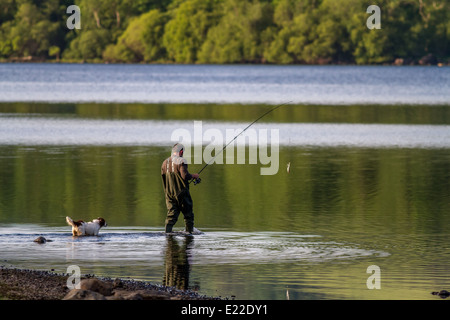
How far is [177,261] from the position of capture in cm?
1298

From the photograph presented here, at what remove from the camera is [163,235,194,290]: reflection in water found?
11820mm

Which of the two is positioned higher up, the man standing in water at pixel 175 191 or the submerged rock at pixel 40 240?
the man standing in water at pixel 175 191

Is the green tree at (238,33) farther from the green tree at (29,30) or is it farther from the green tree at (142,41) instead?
the green tree at (29,30)

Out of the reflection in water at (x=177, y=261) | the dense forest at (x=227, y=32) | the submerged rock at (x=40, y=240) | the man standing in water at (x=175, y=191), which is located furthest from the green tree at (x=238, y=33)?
the submerged rock at (x=40, y=240)

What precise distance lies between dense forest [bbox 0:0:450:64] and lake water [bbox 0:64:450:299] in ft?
290

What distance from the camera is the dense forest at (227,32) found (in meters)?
127

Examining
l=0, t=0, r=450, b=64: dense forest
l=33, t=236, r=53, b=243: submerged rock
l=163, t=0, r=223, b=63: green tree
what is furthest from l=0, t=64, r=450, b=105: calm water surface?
l=33, t=236, r=53, b=243: submerged rock

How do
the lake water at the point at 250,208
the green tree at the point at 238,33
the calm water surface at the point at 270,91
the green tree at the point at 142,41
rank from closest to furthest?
the lake water at the point at 250,208, the calm water surface at the point at 270,91, the green tree at the point at 238,33, the green tree at the point at 142,41

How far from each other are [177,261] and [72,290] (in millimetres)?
3122

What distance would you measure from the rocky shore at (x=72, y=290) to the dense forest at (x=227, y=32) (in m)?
115

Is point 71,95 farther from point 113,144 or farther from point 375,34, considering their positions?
point 375,34

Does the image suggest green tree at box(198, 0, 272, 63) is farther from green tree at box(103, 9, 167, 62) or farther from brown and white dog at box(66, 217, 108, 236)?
brown and white dog at box(66, 217, 108, 236)

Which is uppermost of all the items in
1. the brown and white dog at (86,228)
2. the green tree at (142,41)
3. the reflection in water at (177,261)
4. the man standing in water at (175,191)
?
the green tree at (142,41)
